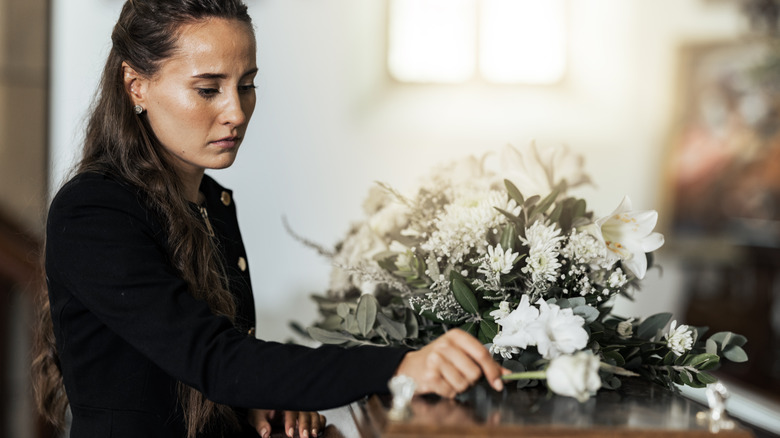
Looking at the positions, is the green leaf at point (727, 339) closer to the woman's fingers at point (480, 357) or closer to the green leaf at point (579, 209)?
the green leaf at point (579, 209)

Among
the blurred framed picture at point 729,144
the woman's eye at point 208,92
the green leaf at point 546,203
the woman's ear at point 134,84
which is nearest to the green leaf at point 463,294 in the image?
the green leaf at point 546,203

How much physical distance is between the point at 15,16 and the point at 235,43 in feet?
8.14

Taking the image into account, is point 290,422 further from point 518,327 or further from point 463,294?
point 518,327

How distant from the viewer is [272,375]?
122 cm

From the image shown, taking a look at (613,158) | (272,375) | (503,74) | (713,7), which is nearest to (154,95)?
(272,375)

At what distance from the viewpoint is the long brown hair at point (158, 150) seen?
149 cm

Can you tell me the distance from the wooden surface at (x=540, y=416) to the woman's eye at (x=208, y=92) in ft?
2.05

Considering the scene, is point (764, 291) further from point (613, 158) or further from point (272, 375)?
point (272, 375)

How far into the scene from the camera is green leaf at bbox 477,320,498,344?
1.42 metres

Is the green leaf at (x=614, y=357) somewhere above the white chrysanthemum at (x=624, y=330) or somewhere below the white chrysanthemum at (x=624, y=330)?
below

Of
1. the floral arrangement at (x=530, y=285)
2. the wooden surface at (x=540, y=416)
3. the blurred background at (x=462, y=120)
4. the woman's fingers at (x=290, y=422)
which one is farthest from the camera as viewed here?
the blurred background at (x=462, y=120)

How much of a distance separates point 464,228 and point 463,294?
0.14 meters

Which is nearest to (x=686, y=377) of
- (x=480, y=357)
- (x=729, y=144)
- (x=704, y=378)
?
(x=704, y=378)

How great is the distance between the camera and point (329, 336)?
169 cm
